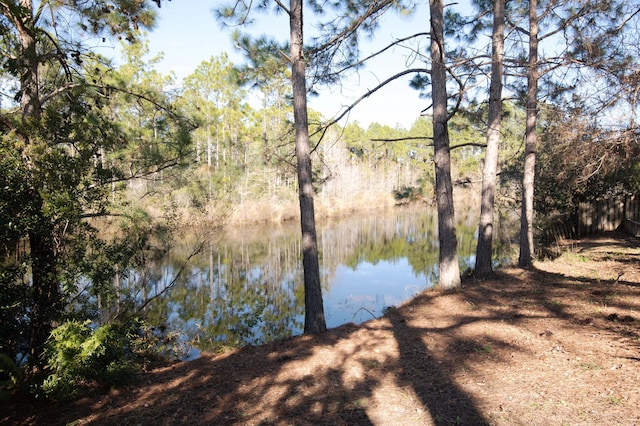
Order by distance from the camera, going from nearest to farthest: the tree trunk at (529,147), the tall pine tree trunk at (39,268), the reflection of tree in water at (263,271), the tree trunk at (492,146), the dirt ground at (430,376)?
the dirt ground at (430,376)
the tall pine tree trunk at (39,268)
the tree trunk at (492,146)
the tree trunk at (529,147)
the reflection of tree in water at (263,271)

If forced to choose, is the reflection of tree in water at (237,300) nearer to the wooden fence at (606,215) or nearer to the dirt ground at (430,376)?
the dirt ground at (430,376)

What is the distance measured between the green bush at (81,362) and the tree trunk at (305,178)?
2.79m

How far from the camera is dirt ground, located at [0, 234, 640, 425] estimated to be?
3240mm

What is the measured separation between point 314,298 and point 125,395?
301 centimetres

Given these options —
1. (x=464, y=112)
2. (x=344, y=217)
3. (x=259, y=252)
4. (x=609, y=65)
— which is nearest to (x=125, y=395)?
(x=609, y=65)

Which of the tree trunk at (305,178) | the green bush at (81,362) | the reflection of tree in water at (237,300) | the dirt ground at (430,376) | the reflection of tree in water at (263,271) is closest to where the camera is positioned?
the dirt ground at (430,376)

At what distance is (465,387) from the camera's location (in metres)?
3.61

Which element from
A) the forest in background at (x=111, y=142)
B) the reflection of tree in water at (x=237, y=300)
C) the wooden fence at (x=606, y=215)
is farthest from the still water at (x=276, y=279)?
the wooden fence at (x=606, y=215)

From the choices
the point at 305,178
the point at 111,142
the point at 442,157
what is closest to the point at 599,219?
the point at 442,157

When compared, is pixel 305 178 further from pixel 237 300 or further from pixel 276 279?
pixel 276 279

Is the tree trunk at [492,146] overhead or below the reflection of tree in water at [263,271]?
overhead

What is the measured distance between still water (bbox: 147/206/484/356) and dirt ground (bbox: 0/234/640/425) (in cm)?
349

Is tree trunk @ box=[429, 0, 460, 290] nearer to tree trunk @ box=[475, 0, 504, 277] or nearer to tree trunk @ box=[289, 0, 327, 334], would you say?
tree trunk @ box=[475, 0, 504, 277]

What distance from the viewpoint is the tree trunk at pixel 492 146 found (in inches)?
321
